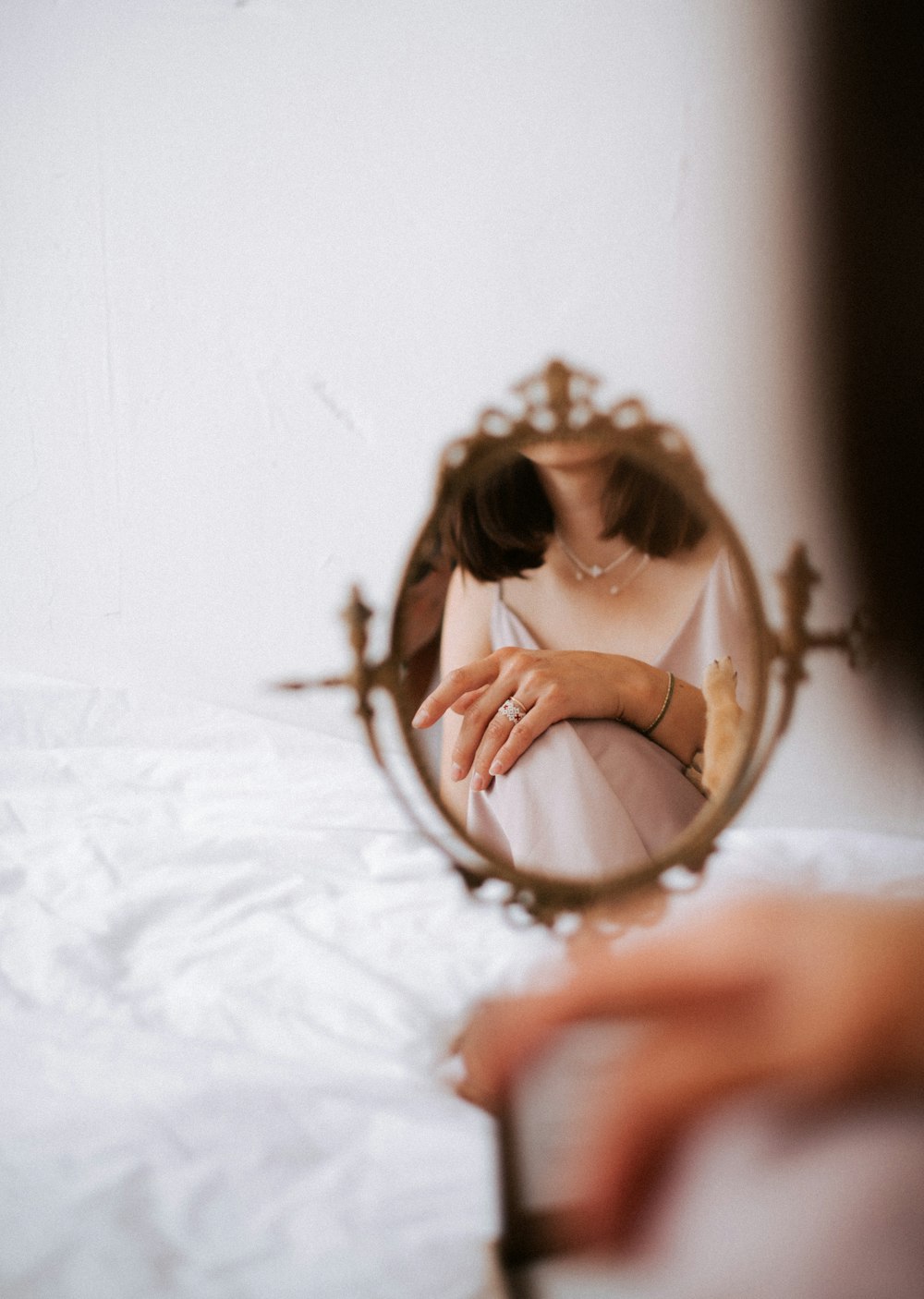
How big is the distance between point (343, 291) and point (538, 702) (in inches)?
14.2

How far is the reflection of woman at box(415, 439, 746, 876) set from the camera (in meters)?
0.45

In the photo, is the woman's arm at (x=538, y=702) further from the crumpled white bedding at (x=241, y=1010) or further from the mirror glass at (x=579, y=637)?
the crumpled white bedding at (x=241, y=1010)

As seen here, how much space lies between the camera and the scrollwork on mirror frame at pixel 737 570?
1.45 ft

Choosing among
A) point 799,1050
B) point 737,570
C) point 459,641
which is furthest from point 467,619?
point 799,1050

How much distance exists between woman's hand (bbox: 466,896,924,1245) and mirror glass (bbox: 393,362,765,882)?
0.16 feet

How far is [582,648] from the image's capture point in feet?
1.51

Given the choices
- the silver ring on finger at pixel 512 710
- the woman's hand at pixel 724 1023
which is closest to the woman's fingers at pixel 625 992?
the woman's hand at pixel 724 1023

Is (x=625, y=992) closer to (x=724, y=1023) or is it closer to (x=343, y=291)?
(x=724, y=1023)

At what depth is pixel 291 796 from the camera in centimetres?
73

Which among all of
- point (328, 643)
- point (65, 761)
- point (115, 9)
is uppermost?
point (115, 9)

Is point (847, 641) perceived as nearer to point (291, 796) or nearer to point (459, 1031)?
point (459, 1031)

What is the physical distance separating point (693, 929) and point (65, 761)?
553 millimetres

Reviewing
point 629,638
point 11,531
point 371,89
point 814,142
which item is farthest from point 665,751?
point 11,531

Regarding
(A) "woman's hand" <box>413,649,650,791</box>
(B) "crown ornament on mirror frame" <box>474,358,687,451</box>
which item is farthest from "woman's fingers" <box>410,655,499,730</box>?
(B) "crown ornament on mirror frame" <box>474,358,687,451</box>
